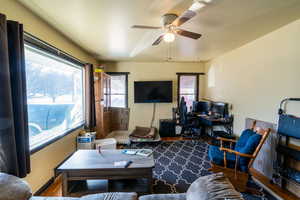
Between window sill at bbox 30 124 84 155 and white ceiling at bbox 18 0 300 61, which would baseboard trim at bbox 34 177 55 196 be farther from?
white ceiling at bbox 18 0 300 61

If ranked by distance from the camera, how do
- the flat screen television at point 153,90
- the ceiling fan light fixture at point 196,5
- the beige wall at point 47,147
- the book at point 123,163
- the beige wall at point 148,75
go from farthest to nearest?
the beige wall at point 148,75
the flat screen television at point 153,90
the book at point 123,163
the beige wall at point 47,147
the ceiling fan light fixture at point 196,5

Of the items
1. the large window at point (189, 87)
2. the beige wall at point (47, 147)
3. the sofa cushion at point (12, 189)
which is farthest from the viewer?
the large window at point (189, 87)

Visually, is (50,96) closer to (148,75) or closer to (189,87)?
(148,75)

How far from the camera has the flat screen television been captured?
16.6ft

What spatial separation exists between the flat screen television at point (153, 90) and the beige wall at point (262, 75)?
5.28 ft

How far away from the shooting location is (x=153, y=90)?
5074 mm

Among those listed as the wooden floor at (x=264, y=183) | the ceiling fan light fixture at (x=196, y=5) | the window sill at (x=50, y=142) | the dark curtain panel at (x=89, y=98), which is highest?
the ceiling fan light fixture at (x=196, y=5)

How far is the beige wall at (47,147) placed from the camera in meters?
1.82

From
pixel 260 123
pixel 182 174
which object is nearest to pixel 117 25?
pixel 182 174

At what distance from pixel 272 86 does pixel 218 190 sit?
2.41 m

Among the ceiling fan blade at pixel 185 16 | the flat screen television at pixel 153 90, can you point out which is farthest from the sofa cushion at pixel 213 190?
the flat screen television at pixel 153 90

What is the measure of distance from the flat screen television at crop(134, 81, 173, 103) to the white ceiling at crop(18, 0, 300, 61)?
1931 mm

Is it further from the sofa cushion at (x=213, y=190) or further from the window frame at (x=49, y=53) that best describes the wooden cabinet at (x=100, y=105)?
the sofa cushion at (x=213, y=190)

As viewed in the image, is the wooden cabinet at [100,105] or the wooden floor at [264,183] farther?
the wooden cabinet at [100,105]
